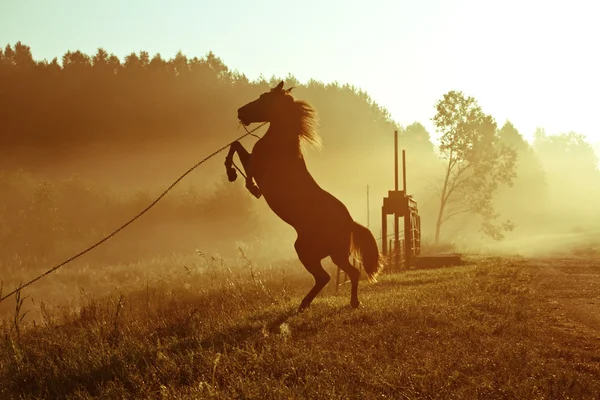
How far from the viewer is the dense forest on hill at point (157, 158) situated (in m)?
58.6

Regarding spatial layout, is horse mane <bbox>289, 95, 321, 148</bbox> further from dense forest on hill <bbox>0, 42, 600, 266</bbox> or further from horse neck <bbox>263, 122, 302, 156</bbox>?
dense forest on hill <bbox>0, 42, 600, 266</bbox>

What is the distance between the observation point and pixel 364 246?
A: 10664 millimetres

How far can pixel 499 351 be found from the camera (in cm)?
792

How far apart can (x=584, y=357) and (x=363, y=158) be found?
100m

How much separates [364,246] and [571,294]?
7.75 m

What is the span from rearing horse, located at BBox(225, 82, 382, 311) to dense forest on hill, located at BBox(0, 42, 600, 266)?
1791cm

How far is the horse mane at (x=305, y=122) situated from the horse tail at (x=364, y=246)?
1.54m

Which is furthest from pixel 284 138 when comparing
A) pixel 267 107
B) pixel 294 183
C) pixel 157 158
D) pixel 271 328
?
pixel 157 158

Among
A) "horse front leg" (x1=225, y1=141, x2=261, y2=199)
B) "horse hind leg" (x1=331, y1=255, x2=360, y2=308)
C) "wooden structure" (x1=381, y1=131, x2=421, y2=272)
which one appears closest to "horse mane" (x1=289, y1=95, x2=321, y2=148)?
"horse front leg" (x1=225, y1=141, x2=261, y2=199)

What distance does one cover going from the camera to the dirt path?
11062 mm

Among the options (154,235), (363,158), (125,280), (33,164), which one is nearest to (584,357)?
(125,280)

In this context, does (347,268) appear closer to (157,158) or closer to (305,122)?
(305,122)

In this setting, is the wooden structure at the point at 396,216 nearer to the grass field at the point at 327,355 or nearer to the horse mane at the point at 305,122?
the grass field at the point at 327,355

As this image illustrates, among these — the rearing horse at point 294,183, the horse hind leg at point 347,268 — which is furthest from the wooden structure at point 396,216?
the rearing horse at point 294,183
